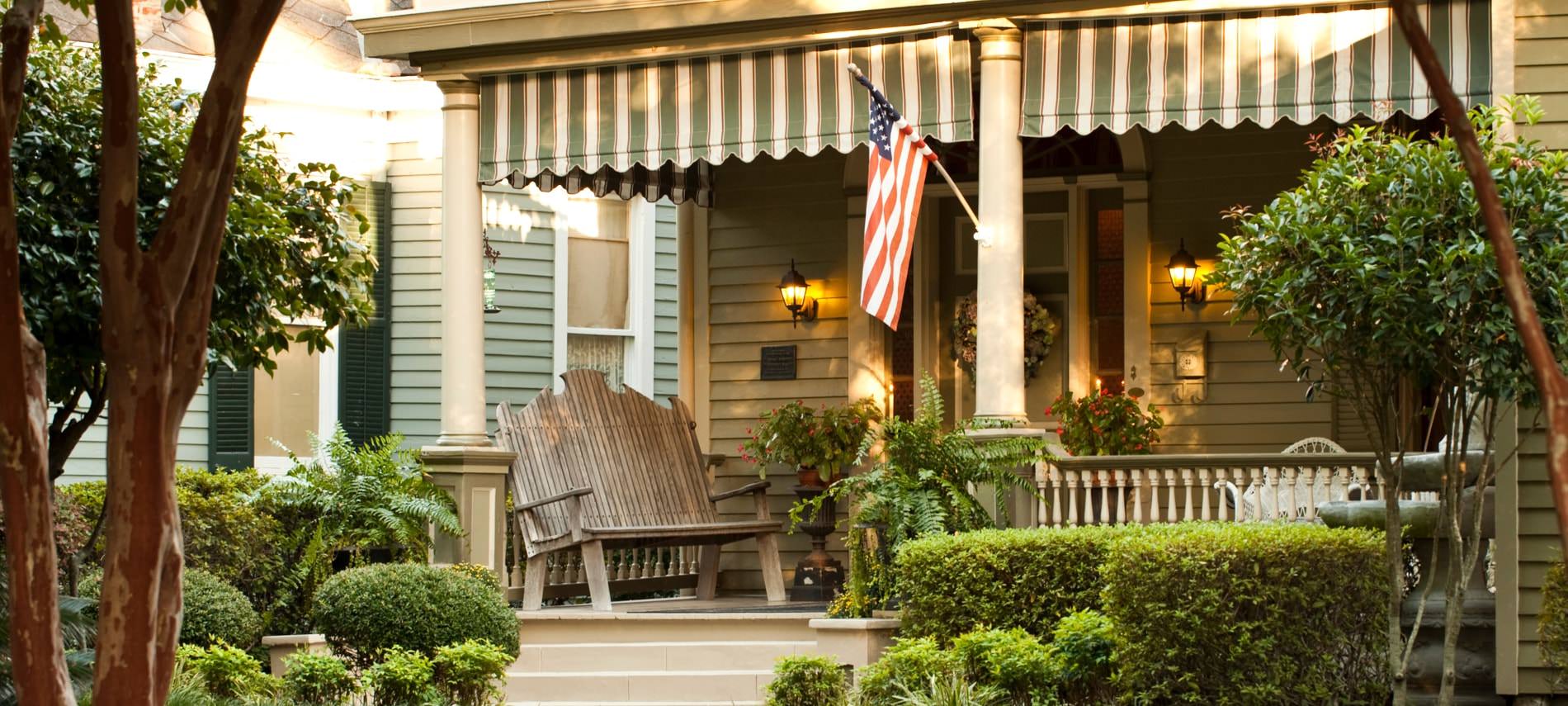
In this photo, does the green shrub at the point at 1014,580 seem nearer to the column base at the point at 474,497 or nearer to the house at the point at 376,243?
the column base at the point at 474,497

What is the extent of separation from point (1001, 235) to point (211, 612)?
468 centimetres

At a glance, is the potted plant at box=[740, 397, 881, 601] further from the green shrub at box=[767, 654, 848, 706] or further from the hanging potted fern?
the green shrub at box=[767, 654, 848, 706]

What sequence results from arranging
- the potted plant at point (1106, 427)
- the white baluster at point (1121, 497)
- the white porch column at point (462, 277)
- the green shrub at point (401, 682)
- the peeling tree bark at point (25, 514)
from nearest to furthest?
the peeling tree bark at point (25, 514) → the green shrub at point (401, 682) → the white baluster at point (1121, 497) → the white porch column at point (462, 277) → the potted plant at point (1106, 427)

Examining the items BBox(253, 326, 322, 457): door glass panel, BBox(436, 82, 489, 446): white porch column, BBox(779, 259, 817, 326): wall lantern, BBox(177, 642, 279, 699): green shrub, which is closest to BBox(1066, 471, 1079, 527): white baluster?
BBox(436, 82, 489, 446): white porch column

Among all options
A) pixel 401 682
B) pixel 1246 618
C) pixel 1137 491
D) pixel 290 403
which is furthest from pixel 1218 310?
pixel 290 403

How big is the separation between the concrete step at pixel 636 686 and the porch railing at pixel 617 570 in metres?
1.05

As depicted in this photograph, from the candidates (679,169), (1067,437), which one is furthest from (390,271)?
(1067,437)

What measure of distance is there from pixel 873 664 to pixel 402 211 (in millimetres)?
7786

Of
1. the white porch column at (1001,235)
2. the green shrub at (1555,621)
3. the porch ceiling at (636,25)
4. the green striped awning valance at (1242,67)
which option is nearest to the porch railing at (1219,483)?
the white porch column at (1001,235)

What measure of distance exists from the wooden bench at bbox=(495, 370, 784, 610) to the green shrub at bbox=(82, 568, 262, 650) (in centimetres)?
159

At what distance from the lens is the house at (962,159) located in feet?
30.5

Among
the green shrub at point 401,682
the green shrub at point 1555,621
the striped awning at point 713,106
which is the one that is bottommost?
the green shrub at point 401,682

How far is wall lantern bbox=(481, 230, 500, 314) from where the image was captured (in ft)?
47.2

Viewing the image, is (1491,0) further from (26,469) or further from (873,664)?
(26,469)
